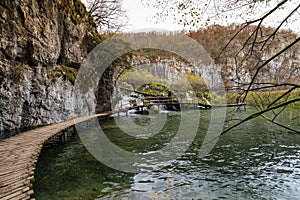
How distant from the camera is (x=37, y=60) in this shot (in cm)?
1001

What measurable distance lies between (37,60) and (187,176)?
8014mm

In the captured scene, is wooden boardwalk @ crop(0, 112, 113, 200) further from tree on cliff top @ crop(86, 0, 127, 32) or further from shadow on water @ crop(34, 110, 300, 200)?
tree on cliff top @ crop(86, 0, 127, 32)

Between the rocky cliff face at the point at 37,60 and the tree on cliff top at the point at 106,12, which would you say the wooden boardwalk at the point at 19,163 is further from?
the tree on cliff top at the point at 106,12

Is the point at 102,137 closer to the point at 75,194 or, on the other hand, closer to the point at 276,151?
the point at 75,194

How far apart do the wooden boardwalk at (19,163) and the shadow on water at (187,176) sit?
57 centimetres

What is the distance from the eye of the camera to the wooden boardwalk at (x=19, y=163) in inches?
131

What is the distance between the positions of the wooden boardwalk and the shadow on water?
57 centimetres

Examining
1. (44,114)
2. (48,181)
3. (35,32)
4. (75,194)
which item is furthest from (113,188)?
(35,32)

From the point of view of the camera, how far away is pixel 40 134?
7.44 meters

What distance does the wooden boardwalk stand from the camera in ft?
A: 11.0

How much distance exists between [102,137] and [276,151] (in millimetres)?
6635

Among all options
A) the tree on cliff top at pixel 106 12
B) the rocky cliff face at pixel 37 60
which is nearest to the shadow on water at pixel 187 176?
the rocky cliff face at pixel 37 60

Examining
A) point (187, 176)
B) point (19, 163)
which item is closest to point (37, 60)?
point (19, 163)

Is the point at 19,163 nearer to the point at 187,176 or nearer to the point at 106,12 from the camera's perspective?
the point at 187,176
